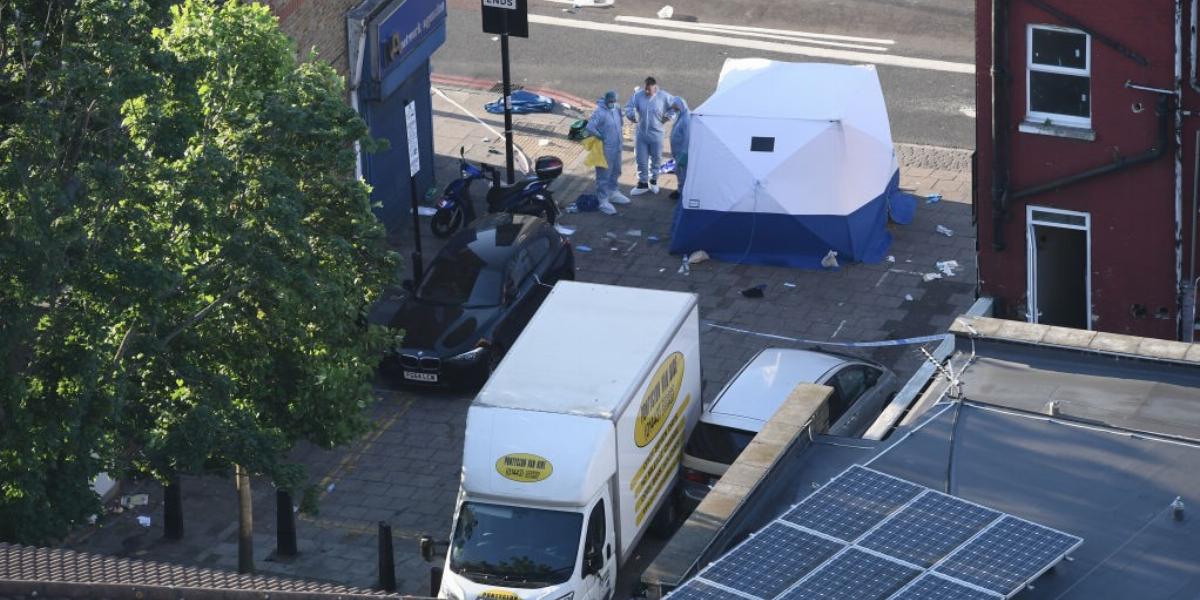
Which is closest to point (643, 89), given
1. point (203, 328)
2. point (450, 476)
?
point (450, 476)

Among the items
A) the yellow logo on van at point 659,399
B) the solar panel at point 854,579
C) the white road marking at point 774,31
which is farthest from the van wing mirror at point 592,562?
the white road marking at point 774,31

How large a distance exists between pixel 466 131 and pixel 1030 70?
1449 cm

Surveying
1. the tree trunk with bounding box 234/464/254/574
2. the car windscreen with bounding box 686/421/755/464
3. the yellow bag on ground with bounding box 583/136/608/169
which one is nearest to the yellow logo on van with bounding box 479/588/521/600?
the tree trunk with bounding box 234/464/254/574

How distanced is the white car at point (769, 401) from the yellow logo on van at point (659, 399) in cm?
62

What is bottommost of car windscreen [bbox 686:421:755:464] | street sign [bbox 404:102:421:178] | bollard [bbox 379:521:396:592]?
bollard [bbox 379:521:396:592]

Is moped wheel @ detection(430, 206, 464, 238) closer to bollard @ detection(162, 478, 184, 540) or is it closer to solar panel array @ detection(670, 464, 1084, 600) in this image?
bollard @ detection(162, 478, 184, 540)

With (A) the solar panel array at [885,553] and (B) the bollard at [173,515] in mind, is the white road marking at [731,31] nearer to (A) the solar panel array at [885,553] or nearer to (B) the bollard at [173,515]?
(B) the bollard at [173,515]

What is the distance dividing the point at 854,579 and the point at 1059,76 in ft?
29.6

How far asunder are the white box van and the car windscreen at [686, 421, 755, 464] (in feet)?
2.34

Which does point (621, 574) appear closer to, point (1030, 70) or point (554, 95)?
point (1030, 70)

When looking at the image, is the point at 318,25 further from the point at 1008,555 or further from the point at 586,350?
the point at 1008,555

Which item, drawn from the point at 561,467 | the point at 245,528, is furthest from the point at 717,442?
the point at 245,528

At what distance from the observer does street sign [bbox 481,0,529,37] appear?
29234 mm

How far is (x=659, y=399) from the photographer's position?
21141 millimetres
